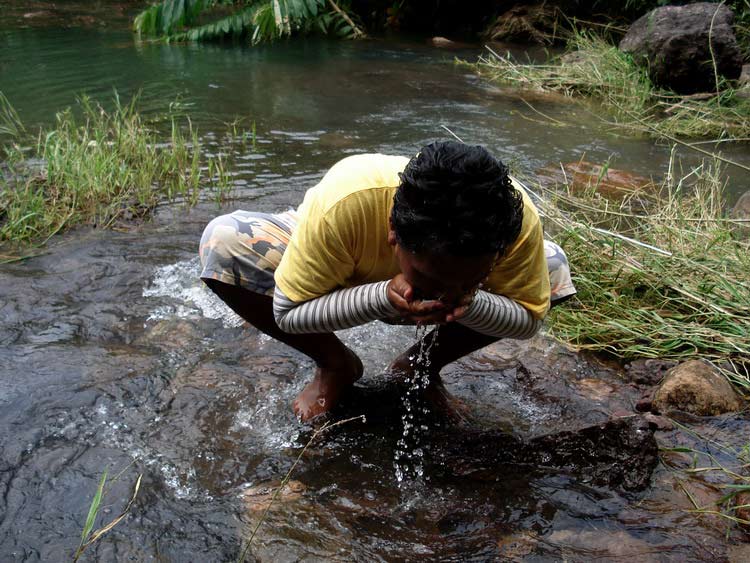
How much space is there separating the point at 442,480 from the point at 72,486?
42.5 inches

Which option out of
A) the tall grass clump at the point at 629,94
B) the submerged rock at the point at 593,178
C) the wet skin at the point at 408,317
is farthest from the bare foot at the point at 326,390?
the tall grass clump at the point at 629,94

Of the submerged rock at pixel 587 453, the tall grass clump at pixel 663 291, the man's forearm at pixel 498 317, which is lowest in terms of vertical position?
the submerged rock at pixel 587 453

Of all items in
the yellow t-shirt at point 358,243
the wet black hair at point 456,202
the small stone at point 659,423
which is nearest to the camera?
the wet black hair at point 456,202

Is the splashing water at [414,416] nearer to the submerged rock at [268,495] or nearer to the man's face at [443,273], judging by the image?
the submerged rock at [268,495]

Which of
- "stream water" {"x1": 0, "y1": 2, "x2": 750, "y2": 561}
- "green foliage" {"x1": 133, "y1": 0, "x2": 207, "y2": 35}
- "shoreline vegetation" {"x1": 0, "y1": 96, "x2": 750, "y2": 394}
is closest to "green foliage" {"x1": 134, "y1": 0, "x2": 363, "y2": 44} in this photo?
"green foliage" {"x1": 133, "y1": 0, "x2": 207, "y2": 35}

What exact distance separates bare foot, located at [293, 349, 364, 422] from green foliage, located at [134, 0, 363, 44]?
724 cm

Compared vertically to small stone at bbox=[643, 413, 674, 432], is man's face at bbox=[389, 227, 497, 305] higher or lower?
higher

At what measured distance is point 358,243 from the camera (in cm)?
177

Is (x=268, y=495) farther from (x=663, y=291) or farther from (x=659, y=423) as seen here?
(x=663, y=291)

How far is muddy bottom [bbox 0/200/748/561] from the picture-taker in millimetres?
1785

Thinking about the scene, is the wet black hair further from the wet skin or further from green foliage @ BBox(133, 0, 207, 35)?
green foliage @ BBox(133, 0, 207, 35)

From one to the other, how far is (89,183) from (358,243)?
270 cm

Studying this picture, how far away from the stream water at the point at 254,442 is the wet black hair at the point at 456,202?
0.86 m

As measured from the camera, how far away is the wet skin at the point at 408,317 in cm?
154
